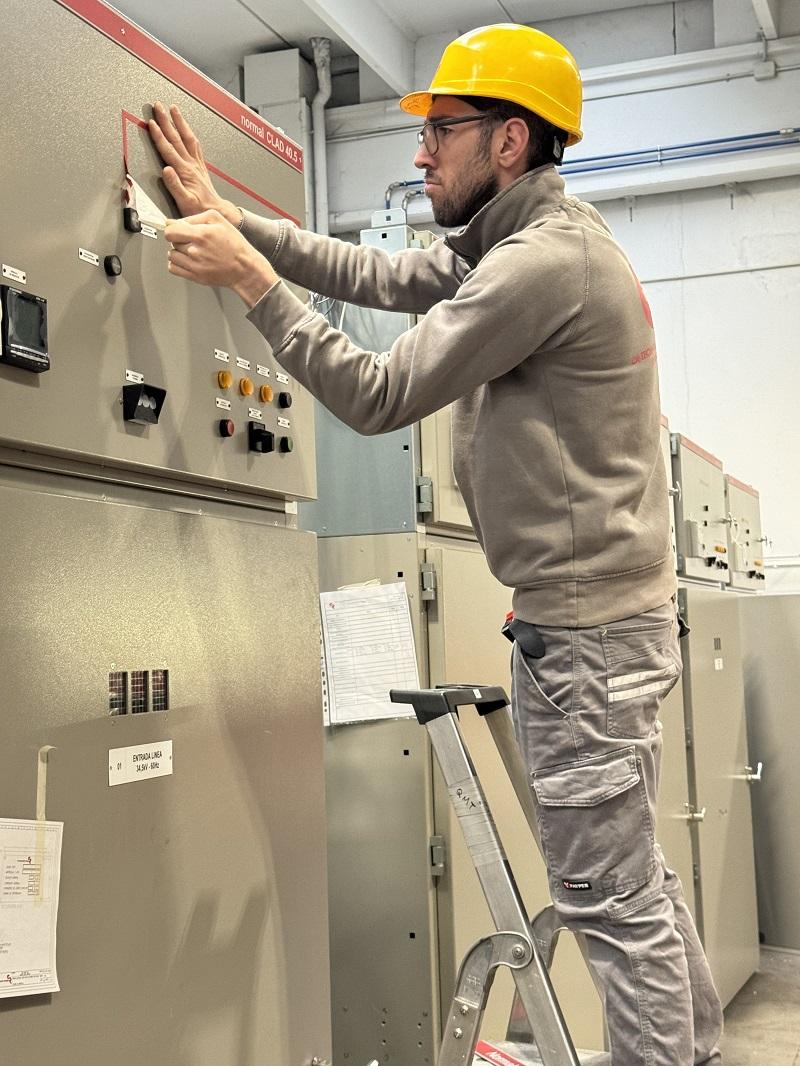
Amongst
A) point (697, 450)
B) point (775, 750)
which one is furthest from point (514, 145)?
point (775, 750)

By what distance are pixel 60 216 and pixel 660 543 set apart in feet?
2.79

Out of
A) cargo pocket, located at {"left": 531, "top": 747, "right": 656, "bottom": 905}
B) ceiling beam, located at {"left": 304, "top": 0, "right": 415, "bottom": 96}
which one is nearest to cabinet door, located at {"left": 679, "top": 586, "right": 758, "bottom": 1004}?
cargo pocket, located at {"left": 531, "top": 747, "right": 656, "bottom": 905}

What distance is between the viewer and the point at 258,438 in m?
1.52

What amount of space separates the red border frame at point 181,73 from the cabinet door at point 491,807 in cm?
87

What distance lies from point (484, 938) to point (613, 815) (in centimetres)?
22

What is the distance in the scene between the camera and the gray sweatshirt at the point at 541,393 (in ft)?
4.50

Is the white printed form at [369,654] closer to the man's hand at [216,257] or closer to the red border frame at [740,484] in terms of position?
the man's hand at [216,257]

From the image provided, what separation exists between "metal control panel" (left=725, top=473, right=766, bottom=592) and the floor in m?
1.38

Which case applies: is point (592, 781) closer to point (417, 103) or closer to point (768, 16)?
point (417, 103)

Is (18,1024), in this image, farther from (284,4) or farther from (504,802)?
(284,4)

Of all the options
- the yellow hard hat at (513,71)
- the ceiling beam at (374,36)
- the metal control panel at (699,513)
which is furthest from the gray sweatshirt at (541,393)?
the ceiling beam at (374,36)

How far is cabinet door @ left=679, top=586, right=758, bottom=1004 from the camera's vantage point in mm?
3191

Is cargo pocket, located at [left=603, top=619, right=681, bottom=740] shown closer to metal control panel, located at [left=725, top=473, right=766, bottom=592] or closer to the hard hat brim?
the hard hat brim

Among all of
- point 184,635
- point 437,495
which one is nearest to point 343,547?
point 437,495
